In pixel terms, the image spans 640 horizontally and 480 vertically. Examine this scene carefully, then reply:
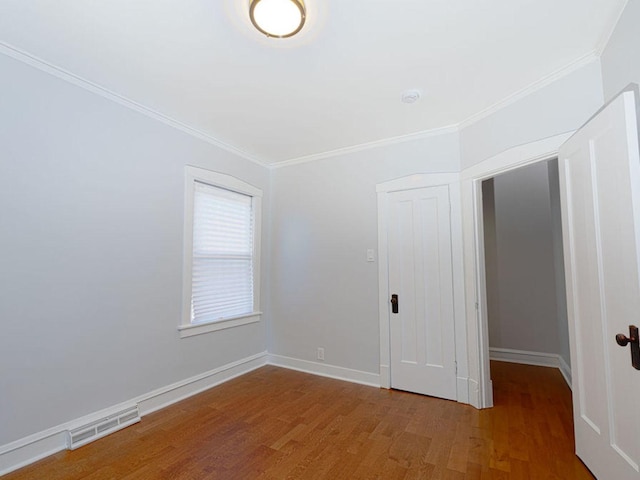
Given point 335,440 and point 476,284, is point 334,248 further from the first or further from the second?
point 335,440

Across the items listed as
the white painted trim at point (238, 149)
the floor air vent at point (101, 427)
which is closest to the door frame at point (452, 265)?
the white painted trim at point (238, 149)

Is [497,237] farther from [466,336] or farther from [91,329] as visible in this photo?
[91,329]

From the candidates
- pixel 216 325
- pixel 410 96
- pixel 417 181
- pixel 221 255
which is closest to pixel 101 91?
pixel 221 255

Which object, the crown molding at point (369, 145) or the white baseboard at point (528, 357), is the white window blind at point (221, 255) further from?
the white baseboard at point (528, 357)

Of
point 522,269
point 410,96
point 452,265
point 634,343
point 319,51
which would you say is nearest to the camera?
point 634,343

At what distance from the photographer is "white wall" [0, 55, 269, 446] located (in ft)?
6.66

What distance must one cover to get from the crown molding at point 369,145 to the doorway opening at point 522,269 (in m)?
1.44

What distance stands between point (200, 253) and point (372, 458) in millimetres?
2417

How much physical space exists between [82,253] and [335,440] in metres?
2.34

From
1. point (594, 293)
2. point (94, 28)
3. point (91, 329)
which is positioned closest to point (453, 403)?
point (594, 293)

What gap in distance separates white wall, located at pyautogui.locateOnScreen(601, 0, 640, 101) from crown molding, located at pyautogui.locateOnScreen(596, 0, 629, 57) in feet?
0.06

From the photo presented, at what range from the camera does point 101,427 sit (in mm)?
2342

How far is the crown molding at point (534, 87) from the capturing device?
2.13 metres

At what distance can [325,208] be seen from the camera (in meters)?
3.84
